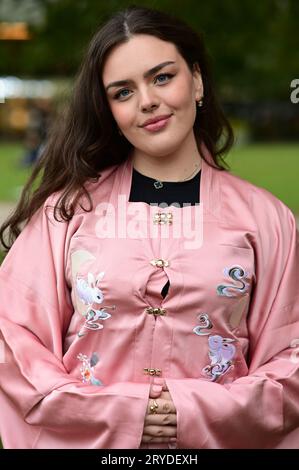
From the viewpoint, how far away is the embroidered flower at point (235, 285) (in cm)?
240

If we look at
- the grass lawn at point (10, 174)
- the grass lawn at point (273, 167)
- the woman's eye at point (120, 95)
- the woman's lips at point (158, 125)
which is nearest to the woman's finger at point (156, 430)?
the woman's lips at point (158, 125)

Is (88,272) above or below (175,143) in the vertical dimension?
below

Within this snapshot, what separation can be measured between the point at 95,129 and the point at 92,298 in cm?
55

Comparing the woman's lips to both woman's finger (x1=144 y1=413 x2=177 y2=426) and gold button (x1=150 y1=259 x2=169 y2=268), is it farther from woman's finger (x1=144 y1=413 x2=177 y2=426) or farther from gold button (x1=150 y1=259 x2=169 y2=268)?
woman's finger (x1=144 y1=413 x2=177 y2=426)

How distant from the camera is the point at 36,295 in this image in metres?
2.54

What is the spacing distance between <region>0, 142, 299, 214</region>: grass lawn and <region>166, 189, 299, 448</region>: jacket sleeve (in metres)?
6.06

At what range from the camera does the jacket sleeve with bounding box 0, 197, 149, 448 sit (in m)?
2.38

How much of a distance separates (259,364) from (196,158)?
0.63 meters

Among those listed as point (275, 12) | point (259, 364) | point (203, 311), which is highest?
point (275, 12)

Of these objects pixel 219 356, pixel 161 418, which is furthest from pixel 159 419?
pixel 219 356

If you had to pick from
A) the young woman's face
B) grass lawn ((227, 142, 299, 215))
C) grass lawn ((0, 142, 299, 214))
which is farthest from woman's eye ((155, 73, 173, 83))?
grass lawn ((0, 142, 299, 214))
